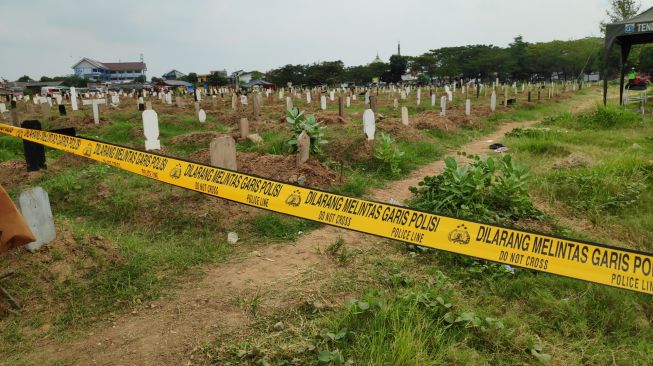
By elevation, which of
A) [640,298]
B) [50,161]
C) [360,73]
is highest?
[360,73]

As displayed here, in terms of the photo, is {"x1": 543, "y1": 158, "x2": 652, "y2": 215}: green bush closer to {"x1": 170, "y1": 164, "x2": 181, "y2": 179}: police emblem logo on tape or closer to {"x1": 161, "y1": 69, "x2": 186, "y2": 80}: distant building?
{"x1": 170, "y1": 164, "x2": 181, "y2": 179}: police emblem logo on tape

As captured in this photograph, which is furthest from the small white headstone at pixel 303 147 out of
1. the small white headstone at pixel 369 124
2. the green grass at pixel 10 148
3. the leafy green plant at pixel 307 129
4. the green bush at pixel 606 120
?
the green bush at pixel 606 120

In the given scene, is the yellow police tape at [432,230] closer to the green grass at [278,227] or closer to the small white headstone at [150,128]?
the green grass at [278,227]

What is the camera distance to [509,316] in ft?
10.1

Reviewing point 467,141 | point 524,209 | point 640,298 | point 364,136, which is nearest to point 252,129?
point 364,136

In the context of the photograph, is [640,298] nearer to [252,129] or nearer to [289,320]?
[289,320]

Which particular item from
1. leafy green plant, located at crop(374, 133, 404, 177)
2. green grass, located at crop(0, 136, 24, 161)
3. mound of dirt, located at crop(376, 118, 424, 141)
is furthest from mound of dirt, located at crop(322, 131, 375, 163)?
green grass, located at crop(0, 136, 24, 161)

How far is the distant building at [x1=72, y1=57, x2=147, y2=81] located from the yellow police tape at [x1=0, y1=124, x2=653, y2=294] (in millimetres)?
117511

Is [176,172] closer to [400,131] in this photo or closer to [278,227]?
[278,227]

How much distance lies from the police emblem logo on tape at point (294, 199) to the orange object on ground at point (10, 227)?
1.91 metres

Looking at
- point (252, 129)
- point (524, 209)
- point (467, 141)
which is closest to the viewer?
point (524, 209)

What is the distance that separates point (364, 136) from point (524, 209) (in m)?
3.79

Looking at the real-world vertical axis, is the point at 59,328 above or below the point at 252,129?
below

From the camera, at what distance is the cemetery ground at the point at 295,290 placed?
273 cm
